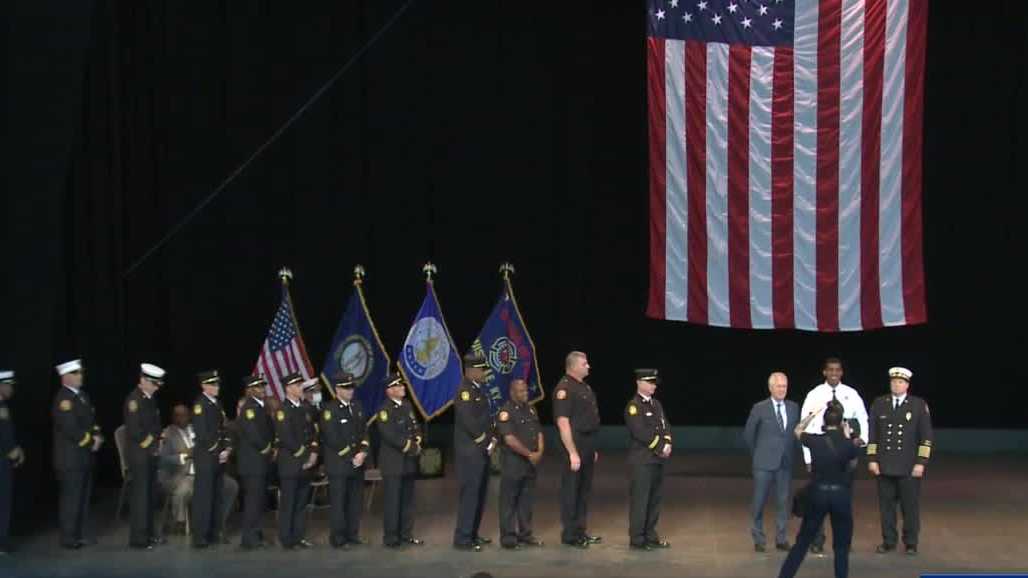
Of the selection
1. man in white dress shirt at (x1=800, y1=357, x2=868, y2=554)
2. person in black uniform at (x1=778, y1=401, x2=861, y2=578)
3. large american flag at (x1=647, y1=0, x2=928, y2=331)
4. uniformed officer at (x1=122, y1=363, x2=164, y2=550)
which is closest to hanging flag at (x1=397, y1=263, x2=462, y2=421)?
large american flag at (x1=647, y1=0, x2=928, y2=331)

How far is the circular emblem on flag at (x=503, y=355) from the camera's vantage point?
621 inches

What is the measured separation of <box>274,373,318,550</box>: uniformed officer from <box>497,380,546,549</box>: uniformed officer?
5.03ft

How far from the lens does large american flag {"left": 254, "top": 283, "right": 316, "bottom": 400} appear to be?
48.5 ft

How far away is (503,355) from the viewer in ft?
51.9

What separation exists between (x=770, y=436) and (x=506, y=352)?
14.3 ft

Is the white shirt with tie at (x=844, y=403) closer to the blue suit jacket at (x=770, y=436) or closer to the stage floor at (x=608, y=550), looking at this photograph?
the blue suit jacket at (x=770, y=436)

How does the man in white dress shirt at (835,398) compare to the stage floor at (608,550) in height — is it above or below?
above

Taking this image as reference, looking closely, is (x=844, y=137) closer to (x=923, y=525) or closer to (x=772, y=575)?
(x=923, y=525)

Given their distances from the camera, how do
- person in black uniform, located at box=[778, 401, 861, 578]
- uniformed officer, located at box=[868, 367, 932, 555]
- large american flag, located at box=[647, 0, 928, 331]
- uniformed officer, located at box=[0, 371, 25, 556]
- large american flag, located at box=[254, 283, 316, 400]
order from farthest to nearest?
large american flag, located at box=[254, 283, 316, 400] < large american flag, located at box=[647, 0, 928, 331] < uniformed officer, located at box=[0, 371, 25, 556] < uniformed officer, located at box=[868, 367, 932, 555] < person in black uniform, located at box=[778, 401, 861, 578]

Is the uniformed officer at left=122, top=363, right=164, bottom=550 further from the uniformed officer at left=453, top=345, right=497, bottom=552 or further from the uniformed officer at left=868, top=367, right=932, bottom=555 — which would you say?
the uniformed officer at left=868, top=367, right=932, bottom=555

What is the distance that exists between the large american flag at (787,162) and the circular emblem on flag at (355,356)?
9.42 ft

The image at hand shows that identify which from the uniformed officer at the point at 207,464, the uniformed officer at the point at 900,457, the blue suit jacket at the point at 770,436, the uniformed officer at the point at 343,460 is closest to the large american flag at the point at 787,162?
the uniformed officer at the point at 900,457

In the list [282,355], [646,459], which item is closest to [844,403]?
[646,459]

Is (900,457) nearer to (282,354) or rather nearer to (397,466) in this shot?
(397,466)
